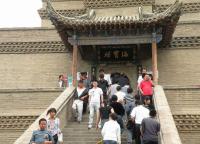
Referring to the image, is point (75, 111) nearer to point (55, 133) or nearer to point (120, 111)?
point (120, 111)

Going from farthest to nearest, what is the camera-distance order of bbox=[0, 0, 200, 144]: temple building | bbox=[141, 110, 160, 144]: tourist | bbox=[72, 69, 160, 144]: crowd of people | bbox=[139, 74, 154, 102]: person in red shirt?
bbox=[0, 0, 200, 144]: temple building → bbox=[139, 74, 154, 102]: person in red shirt → bbox=[72, 69, 160, 144]: crowd of people → bbox=[141, 110, 160, 144]: tourist

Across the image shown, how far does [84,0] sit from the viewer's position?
77.1 ft

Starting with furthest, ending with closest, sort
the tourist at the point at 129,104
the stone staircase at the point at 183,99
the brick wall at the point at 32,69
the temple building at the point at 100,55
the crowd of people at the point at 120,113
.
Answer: the brick wall at the point at 32,69 < the temple building at the point at 100,55 < the stone staircase at the point at 183,99 < the tourist at the point at 129,104 < the crowd of people at the point at 120,113

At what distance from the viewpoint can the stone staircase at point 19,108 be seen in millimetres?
15898

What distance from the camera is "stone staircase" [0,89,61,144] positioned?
1590cm

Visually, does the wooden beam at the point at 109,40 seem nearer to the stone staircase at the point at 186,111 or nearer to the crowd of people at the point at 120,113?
the crowd of people at the point at 120,113

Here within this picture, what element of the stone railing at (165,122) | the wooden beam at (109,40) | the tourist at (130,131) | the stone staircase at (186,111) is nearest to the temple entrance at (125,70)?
the wooden beam at (109,40)

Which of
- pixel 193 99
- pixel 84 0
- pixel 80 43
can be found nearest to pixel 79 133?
pixel 193 99

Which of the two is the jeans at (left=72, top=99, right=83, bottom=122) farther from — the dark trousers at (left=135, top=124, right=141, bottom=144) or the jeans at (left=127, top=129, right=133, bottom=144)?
the dark trousers at (left=135, top=124, right=141, bottom=144)

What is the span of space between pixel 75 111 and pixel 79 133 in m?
1.64

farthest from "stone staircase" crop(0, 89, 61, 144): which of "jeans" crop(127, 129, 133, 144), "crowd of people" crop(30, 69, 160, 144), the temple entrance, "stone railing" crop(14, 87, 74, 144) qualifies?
"jeans" crop(127, 129, 133, 144)

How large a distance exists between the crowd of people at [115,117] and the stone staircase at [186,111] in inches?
61.6

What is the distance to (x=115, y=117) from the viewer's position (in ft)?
34.5

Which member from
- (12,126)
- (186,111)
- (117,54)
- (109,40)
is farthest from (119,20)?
(12,126)
